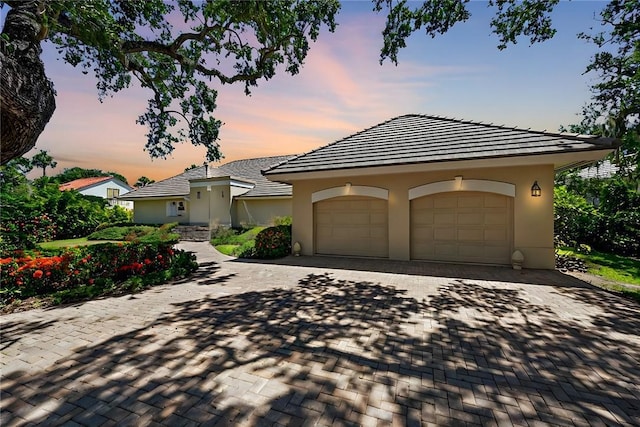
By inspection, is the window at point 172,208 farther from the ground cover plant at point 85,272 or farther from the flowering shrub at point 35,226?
the ground cover plant at point 85,272

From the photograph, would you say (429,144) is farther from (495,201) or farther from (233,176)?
(233,176)

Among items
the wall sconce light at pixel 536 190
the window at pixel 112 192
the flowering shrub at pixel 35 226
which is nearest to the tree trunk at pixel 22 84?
the wall sconce light at pixel 536 190

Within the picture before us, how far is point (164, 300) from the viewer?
6.28 metres

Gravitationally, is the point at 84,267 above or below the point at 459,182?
below

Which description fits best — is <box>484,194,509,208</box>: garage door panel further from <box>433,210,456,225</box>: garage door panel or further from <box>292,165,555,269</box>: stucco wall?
<box>433,210,456,225</box>: garage door panel

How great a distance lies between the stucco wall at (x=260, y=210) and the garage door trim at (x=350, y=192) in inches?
355

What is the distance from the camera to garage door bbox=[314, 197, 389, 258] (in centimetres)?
1112

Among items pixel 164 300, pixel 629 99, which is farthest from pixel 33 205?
pixel 629 99

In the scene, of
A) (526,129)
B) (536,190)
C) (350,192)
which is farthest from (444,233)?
(526,129)

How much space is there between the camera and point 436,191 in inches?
391

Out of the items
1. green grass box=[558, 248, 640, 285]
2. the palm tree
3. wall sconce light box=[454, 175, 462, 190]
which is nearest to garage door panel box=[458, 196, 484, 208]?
wall sconce light box=[454, 175, 462, 190]

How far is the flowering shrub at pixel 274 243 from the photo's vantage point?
39.4 feet

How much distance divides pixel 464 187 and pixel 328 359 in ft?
27.0

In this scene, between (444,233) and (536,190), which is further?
(444,233)
